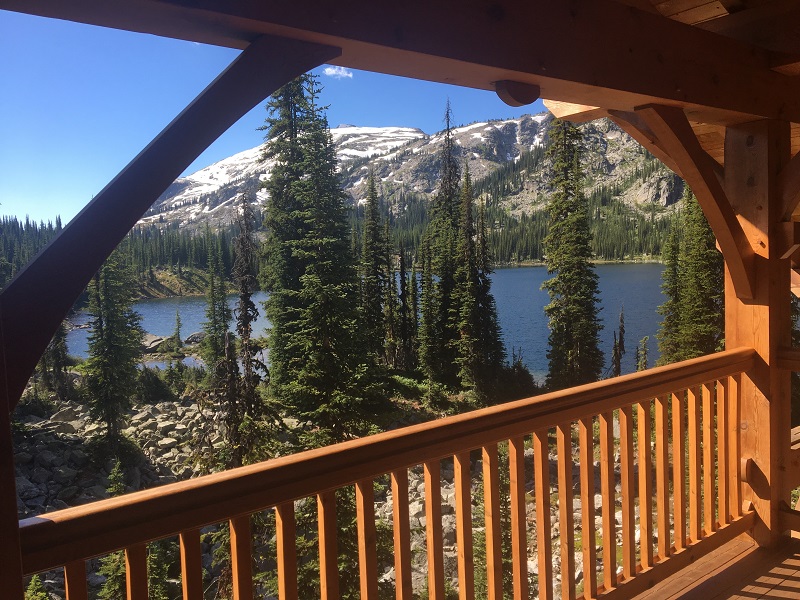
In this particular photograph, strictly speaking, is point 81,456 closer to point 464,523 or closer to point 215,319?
point 215,319

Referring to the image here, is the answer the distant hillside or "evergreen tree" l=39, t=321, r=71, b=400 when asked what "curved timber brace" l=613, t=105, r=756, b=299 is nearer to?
the distant hillside

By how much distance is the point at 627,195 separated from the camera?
6169cm

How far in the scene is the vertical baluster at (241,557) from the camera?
52.5 inches

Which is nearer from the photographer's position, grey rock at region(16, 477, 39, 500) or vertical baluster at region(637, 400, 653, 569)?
vertical baluster at region(637, 400, 653, 569)

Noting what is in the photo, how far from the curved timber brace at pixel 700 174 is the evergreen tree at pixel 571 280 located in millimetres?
16735

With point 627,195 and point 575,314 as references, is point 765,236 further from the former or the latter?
point 627,195

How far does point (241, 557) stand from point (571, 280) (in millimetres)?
19536

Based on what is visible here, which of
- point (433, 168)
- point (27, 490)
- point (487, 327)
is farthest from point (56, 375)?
point (433, 168)

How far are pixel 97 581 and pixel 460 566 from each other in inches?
636

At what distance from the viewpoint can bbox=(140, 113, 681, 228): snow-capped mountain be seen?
28.7 metres

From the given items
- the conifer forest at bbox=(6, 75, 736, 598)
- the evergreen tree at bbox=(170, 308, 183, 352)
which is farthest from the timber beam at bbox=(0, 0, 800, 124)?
the evergreen tree at bbox=(170, 308, 183, 352)

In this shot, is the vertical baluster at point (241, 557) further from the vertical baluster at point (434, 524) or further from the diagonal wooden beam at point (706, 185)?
the diagonal wooden beam at point (706, 185)

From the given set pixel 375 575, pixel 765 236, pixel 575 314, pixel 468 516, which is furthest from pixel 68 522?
pixel 575 314

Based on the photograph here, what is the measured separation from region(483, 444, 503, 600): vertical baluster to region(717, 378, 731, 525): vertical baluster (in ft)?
5.06
